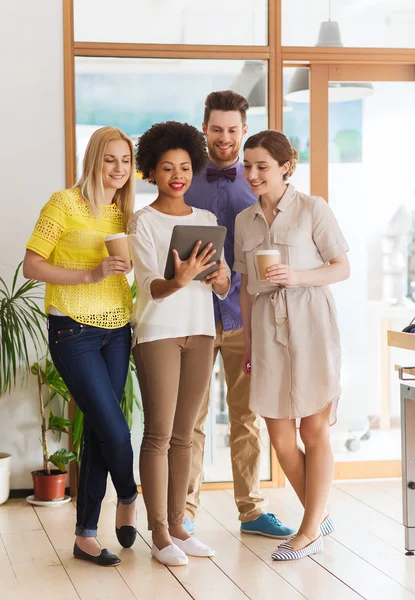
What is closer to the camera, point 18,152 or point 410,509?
point 410,509

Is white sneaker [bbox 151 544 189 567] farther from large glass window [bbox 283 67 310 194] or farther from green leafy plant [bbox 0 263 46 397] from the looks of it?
large glass window [bbox 283 67 310 194]

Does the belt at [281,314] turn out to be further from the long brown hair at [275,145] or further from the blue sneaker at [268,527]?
the blue sneaker at [268,527]

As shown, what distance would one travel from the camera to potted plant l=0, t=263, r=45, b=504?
389cm

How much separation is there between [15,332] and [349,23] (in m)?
2.35

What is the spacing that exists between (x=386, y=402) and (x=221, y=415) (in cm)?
91

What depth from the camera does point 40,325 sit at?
4.13 metres

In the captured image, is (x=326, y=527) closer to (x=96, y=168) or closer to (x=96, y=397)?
(x=96, y=397)

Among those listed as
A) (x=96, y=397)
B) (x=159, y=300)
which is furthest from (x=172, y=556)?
(x=159, y=300)

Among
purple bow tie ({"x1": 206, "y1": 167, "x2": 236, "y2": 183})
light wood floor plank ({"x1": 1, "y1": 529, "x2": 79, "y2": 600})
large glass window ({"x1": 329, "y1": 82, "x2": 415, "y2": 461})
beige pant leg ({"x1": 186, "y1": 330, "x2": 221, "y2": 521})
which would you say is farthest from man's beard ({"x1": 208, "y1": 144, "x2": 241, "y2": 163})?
light wood floor plank ({"x1": 1, "y1": 529, "x2": 79, "y2": 600})

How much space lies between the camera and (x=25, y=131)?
4.12 metres

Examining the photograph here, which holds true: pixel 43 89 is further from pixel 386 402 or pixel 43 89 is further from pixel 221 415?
pixel 386 402

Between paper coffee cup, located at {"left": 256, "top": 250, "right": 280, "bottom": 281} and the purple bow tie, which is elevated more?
the purple bow tie

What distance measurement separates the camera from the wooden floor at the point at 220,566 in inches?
108

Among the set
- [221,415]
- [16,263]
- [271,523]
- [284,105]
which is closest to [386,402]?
[221,415]
